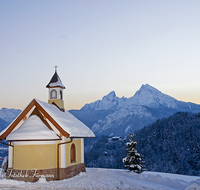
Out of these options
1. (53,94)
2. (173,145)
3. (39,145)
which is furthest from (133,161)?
(173,145)

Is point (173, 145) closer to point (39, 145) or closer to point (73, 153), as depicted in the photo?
point (73, 153)

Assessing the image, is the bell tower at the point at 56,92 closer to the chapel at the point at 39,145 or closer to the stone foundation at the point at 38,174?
the chapel at the point at 39,145

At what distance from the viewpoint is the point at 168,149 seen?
4013 inches

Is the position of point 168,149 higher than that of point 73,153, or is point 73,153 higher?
point 73,153

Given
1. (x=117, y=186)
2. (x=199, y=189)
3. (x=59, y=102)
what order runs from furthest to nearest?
1. (x=59, y=102)
2. (x=117, y=186)
3. (x=199, y=189)

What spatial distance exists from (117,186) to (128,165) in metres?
6.81

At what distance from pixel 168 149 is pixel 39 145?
96.8 meters

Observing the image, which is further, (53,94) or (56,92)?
(53,94)

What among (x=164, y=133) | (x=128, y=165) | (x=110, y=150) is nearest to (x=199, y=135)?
(x=164, y=133)

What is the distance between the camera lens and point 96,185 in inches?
510

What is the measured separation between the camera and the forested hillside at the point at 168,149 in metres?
87.7

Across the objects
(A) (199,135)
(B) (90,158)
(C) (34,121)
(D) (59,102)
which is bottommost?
(B) (90,158)

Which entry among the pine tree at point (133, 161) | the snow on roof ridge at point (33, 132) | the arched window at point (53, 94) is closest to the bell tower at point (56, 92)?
the arched window at point (53, 94)

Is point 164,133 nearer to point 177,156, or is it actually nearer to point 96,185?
point 177,156
